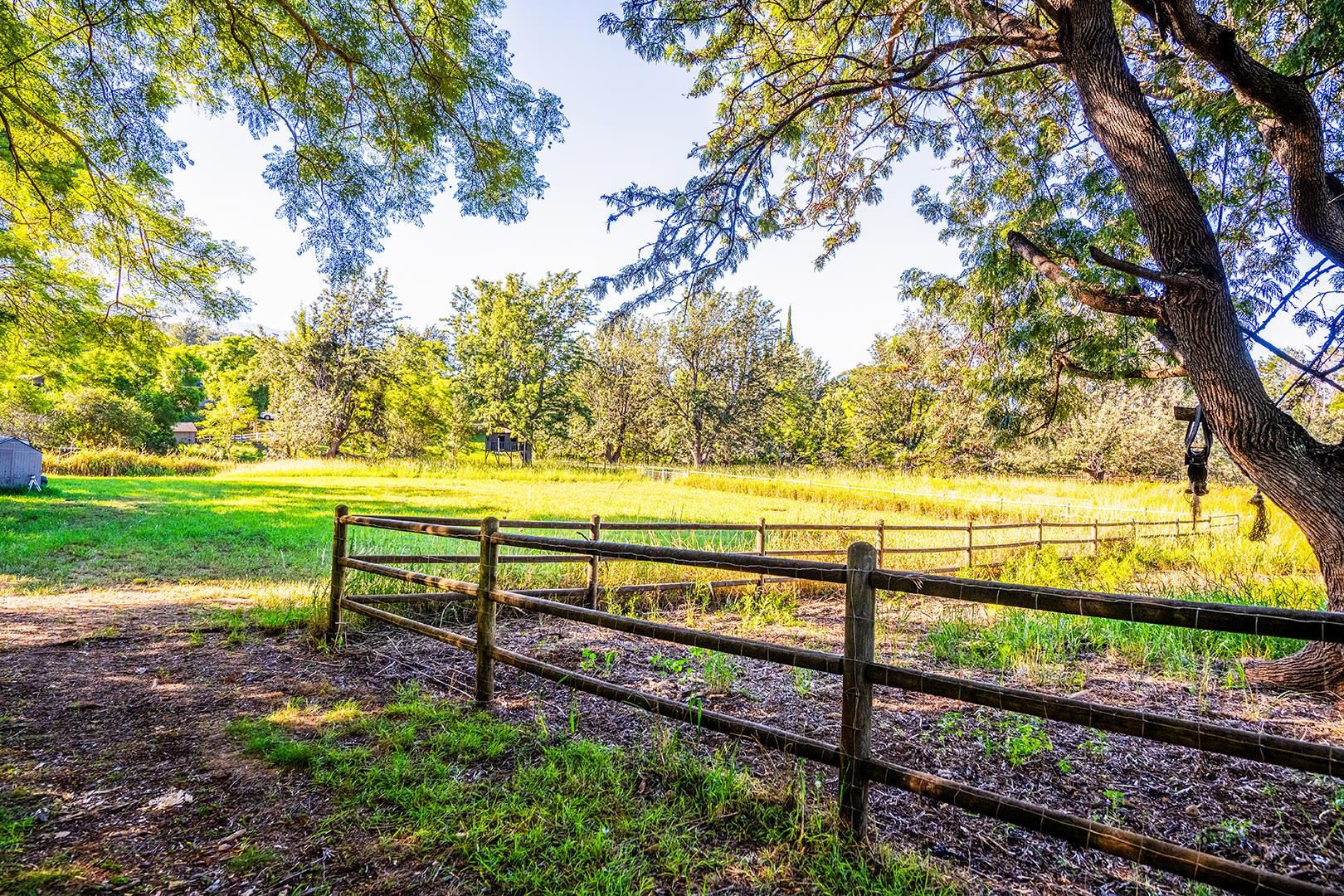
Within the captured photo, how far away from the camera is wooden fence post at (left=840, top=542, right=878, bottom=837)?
2.24 meters

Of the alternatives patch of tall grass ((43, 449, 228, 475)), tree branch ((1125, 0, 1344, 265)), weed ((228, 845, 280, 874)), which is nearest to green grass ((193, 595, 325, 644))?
weed ((228, 845, 280, 874))

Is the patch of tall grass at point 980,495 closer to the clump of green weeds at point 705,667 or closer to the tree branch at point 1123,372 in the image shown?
the tree branch at point 1123,372

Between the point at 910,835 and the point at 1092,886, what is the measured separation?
2.08 feet

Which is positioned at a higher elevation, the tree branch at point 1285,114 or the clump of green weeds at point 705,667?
the tree branch at point 1285,114

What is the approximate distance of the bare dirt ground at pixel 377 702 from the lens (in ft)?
7.13

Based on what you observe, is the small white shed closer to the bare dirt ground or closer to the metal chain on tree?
the bare dirt ground

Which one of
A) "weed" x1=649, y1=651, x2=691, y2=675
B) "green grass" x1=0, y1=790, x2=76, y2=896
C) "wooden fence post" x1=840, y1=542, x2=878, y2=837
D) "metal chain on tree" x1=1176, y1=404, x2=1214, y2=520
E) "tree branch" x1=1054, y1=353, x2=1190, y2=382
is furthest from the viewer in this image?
"tree branch" x1=1054, y1=353, x2=1190, y2=382

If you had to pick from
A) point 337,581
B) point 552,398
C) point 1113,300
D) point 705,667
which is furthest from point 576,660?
point 552,398

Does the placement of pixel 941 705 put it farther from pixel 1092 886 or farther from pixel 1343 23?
pixel 1343 23

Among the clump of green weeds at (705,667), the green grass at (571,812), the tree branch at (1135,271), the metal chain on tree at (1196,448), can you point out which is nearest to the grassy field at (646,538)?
the metal chain on tree at (1196,448)

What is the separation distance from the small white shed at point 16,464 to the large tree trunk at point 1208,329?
79.2 ft

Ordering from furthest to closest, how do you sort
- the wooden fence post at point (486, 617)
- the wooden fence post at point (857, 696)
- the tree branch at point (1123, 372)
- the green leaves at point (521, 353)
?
1. the green leaves at point (521, 353)
2. the tree branch at point (1123, 372)
3. the wooden fence post at point (486, 617)
4. the wooden fence post at point (857, 696)

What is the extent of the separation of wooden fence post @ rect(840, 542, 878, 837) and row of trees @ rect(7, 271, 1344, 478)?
753 inches

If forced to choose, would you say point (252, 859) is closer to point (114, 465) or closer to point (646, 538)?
point (646, 538)
